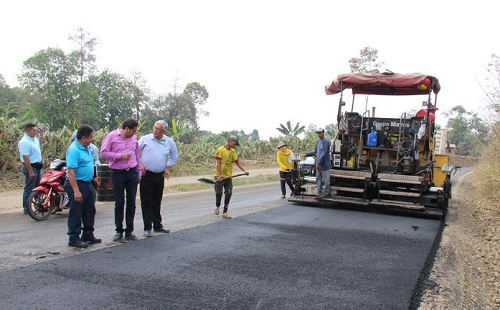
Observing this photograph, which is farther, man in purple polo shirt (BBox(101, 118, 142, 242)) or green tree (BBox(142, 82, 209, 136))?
green tree (BBox(142, 82, 209, 136))

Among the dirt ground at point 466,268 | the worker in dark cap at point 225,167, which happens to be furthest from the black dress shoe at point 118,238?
the dirt ground at point 466,268

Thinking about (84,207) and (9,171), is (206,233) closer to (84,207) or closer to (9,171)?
(84,207)

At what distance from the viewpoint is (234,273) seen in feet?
15.4

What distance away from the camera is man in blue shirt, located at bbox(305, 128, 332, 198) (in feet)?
34.0

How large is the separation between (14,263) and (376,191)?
8.27 meters

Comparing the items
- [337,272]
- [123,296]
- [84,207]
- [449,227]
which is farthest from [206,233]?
[449,227]

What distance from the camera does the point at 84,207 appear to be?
577 centimetres

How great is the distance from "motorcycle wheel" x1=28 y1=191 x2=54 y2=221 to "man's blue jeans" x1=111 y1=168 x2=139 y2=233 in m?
2.66

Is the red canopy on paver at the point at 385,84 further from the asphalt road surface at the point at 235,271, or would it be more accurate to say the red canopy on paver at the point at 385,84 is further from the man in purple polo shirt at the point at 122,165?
the man in purple polo shirt at the point at 122,165

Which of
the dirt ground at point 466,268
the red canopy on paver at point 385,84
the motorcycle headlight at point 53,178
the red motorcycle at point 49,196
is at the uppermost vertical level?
the red canopy on paver at point 385,84

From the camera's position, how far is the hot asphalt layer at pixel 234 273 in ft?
12.6

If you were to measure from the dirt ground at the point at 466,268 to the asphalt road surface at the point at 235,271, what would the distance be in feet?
0.84

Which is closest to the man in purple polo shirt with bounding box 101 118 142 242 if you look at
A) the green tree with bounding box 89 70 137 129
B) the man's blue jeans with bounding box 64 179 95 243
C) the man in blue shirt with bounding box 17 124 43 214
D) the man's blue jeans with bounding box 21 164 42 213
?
the man's blue jeans with bounding box 64 179 95 243

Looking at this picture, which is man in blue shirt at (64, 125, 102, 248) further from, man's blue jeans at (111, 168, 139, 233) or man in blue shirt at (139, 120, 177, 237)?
man in blue shirt at (139, 120, 177, 237)
